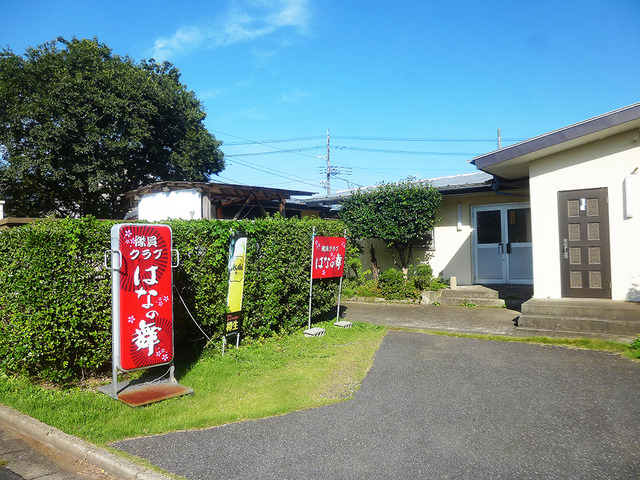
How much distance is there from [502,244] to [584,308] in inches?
198

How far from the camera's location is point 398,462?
3514mm

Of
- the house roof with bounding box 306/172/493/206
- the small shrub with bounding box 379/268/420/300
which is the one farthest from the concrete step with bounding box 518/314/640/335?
the house roof with bounding box 306/172/493/206

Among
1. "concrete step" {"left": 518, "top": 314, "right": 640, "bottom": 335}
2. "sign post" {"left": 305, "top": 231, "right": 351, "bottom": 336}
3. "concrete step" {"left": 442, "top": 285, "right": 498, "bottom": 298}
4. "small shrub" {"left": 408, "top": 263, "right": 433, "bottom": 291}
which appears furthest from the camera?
"small shrub" {"left": 408, "top": 263, "right": 433, "bottom": 291}

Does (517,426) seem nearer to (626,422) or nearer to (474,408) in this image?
(474,408)

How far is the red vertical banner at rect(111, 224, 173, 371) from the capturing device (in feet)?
15.8

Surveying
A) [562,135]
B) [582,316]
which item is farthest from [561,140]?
[582,316]

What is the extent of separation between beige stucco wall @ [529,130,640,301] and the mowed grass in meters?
4.05

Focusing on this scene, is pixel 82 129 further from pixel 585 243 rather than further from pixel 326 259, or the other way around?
pixel 585 243

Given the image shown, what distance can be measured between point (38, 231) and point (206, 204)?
25.7 feet

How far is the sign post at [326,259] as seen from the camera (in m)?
8.25

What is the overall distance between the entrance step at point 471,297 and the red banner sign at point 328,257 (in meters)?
3.43

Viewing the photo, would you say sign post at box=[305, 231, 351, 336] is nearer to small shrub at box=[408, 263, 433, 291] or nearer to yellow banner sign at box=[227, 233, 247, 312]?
yellow banner sign at box=[227, 233, 247, 312]

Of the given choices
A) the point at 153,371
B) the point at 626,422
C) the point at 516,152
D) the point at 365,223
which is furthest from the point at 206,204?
the point at 626,422

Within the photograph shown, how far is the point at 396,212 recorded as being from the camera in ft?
39.7
